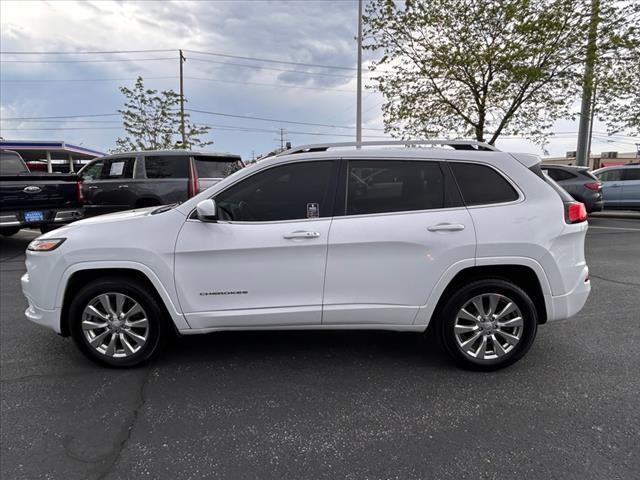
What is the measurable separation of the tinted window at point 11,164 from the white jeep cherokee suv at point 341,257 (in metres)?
6.67

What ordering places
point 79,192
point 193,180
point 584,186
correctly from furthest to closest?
point 584,186
point 193,180
point 79,192

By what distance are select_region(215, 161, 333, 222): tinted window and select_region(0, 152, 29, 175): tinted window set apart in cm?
763

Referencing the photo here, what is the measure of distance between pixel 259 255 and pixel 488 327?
1840 mm

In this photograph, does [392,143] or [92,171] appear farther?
[92,171]

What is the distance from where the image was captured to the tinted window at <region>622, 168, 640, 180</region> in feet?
42.5

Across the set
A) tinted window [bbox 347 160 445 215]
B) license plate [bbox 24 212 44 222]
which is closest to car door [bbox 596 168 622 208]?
tinted window [bbox 347 160 445 215]

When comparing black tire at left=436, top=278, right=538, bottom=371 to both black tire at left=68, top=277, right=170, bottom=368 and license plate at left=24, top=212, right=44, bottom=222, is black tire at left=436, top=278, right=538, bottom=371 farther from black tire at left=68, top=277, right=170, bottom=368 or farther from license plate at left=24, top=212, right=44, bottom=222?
license plate at left=24, top=212, right=44, bottom=222

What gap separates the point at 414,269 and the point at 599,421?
1477 mm

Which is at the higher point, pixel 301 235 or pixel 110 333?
pixel 301 235

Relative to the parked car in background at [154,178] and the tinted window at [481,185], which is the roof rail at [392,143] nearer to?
the tinted window at [481,185]

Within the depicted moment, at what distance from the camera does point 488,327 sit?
3055 mm

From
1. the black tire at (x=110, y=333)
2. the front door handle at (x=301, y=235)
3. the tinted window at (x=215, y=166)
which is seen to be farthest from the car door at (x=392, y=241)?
the tinted window at (x=215, y=166)

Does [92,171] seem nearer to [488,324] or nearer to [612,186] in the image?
[488,324]

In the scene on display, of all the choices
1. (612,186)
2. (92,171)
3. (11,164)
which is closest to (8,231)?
(11,164)
